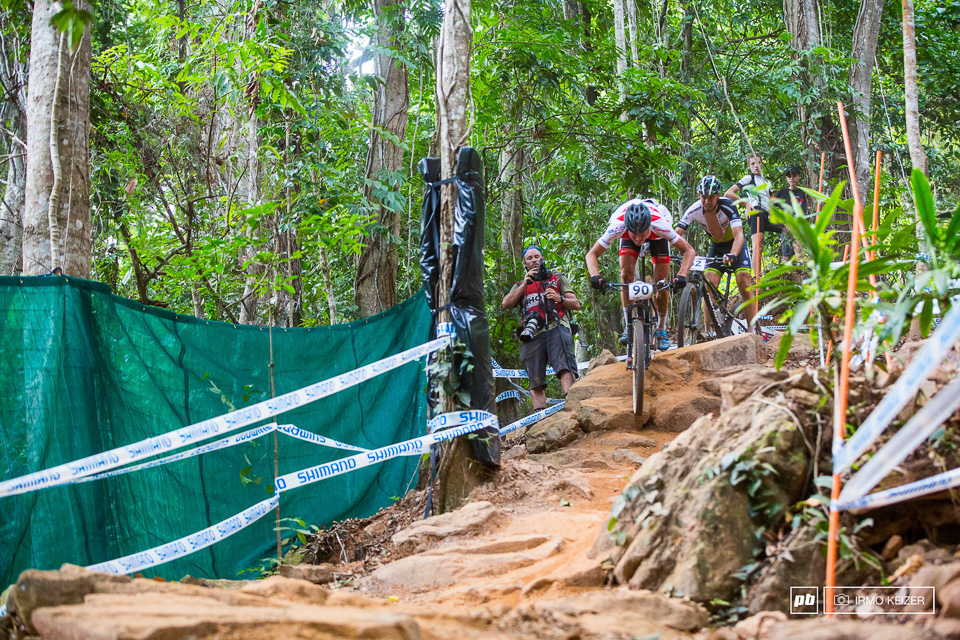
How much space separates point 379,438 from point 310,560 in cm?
120

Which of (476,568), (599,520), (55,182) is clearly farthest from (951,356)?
(55,182)

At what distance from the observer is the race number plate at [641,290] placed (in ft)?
21.3

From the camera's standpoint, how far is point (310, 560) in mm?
4859

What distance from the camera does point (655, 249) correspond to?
7.16m

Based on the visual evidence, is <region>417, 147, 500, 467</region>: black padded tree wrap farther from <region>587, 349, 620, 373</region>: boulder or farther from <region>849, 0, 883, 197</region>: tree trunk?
<region>849, 0, 883, 197</region>: tree trunk

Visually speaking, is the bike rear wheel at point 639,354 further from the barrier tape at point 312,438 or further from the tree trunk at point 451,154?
the barrier tape at point 312,438

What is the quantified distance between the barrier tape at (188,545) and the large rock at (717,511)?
96.9 inches

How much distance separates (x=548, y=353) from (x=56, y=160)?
479cm

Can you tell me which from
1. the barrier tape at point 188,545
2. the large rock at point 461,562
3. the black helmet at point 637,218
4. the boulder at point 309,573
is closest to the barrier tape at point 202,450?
the barrier tape at point 188,545

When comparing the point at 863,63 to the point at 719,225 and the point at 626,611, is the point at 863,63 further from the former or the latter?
the point at 626,611

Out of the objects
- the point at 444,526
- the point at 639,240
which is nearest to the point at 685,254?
the point at 639,240

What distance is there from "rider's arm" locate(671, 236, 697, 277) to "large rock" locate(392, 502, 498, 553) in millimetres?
3559

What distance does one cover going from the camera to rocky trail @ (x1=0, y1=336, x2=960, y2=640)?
2340 mm

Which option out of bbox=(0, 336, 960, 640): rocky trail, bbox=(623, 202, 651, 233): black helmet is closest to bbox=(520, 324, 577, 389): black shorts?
bbox=(623, 202, 651, 233): black helmet
